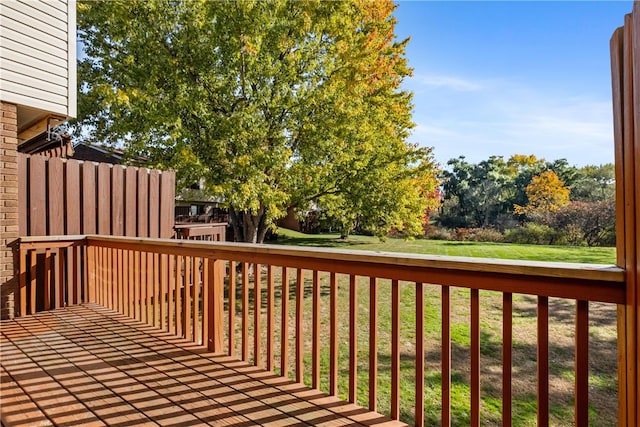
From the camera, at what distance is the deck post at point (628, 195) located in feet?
3.48

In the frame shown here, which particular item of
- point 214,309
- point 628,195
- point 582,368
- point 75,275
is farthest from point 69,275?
point 628,195

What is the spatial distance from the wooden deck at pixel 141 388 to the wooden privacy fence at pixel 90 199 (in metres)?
1.37

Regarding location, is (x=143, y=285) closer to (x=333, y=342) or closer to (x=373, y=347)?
(x=333, y=342)

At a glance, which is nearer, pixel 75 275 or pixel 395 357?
pixel 395 357

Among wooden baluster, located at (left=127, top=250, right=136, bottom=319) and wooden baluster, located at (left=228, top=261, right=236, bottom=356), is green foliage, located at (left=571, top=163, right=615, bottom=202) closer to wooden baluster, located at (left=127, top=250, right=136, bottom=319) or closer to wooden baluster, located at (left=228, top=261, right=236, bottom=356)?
wooden baluster, located at (left=228, top=261, right=236, bottom=356)

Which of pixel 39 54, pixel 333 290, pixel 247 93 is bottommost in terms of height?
pixel 333 290

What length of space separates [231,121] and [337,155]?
217 cm

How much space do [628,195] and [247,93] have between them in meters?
6.94

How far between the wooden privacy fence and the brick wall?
0.10m

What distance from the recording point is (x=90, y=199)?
170 inches

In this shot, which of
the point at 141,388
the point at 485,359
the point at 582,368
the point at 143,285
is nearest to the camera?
the point at 582,368

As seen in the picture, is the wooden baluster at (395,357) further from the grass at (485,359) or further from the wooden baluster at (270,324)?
the wooden baluster at (270,324)

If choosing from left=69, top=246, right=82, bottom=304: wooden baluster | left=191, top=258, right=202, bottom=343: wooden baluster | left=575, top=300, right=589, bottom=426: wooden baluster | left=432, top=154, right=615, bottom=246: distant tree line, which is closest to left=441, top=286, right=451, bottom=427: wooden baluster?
left=575, top=300, right=589, bottom=426: wooden baluster

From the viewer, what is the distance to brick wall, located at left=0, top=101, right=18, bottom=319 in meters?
3.57
